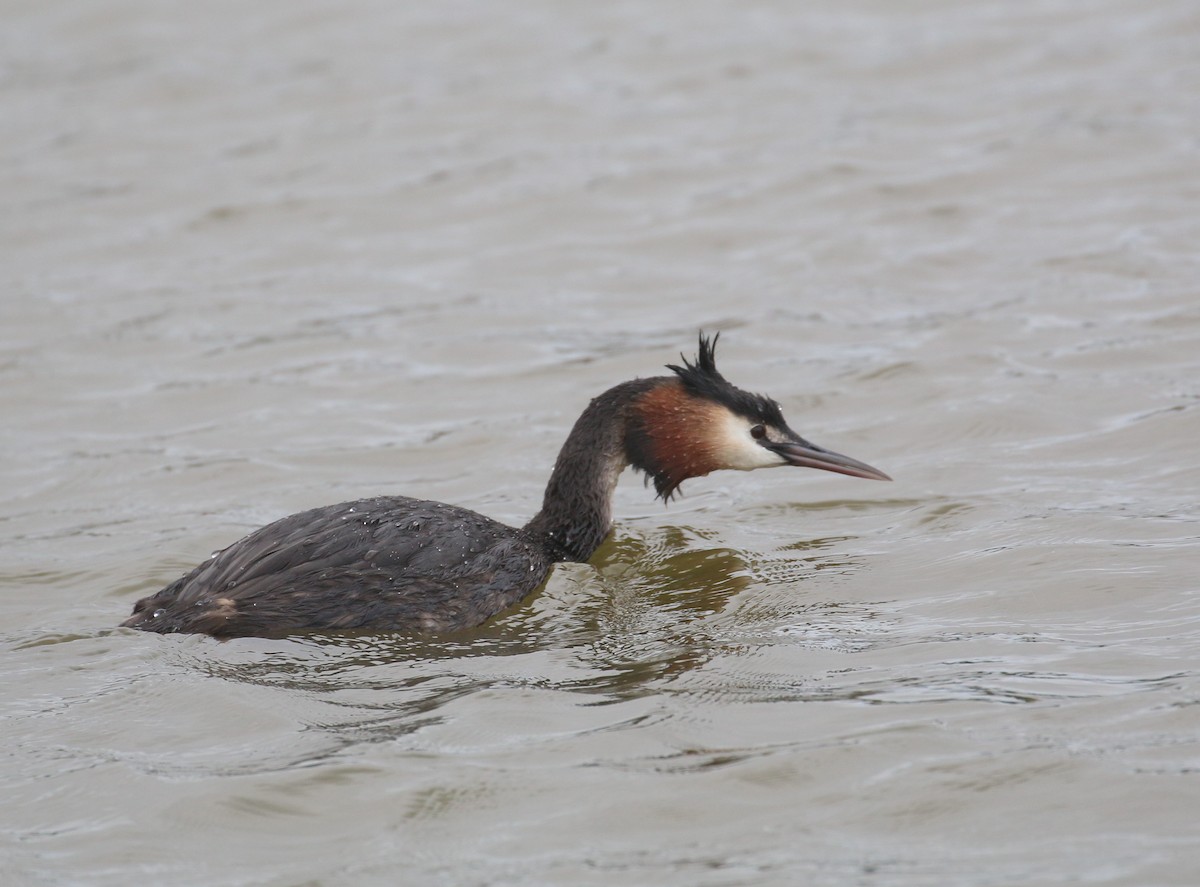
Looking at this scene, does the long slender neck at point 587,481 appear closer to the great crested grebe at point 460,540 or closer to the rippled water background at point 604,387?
the great crested grebe at point 460,540

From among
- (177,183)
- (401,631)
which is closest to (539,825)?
(401,631)

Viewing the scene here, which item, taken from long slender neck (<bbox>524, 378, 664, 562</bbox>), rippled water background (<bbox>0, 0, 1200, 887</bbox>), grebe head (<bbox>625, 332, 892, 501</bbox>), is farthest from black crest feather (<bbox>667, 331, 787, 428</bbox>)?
rippled water background (<bbox>0, 0, 1200, 887</bbox>)

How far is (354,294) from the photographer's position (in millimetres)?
11391

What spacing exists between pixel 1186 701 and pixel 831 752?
1.16m

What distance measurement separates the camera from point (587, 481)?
7.20m

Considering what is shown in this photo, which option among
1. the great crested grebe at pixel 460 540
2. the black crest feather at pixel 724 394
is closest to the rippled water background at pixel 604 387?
the great crested grebe at pixel 460 540

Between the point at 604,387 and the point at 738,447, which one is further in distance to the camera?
the point at 604,387

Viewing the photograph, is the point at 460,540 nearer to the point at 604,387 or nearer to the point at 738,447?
the point at 738,447

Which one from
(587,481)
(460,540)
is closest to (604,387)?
(587,481)

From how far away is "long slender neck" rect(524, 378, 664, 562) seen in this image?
23.5 ft

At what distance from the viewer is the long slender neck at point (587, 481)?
7.18m

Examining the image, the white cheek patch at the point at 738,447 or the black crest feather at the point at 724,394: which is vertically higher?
the black crest feather at the point at 724,394

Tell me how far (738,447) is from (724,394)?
0.24 metres

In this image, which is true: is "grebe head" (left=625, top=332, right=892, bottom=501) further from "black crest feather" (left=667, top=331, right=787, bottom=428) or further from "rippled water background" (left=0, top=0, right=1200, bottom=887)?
"rippled water background" (left=0, top=0, right=1200, bottom=887)
